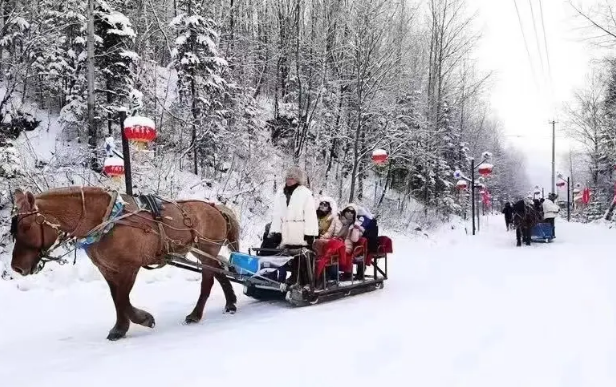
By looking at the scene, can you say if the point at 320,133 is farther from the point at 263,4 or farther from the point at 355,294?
the point at 355,294

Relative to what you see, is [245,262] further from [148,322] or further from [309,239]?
[148,322]

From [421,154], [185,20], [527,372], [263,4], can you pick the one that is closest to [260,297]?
[527,372]

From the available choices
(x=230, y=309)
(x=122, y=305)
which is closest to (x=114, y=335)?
(x=122, y=305)

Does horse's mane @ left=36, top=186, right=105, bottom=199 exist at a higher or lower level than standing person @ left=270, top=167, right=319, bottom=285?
higher

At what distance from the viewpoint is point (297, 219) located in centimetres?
688

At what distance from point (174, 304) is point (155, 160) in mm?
8716

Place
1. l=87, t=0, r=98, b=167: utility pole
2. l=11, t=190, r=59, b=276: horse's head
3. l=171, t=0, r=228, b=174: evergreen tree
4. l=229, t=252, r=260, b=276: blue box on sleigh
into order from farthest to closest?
l=171, t=0, r=228, b=174: evergreen tree
l=87, t=0, r=98, b=167: utility pole
l=229, t=252, r=260, b=276: blue box on sleigh
l=11, t=190, r=59, b=276: horse's head

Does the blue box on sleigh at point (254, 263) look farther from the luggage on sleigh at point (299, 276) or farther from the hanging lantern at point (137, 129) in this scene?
the hanging lantern at point (137, 129)

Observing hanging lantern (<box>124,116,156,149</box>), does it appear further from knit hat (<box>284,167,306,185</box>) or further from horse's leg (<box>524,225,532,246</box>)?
horse's leg (<box>524,225,532,246</box>)

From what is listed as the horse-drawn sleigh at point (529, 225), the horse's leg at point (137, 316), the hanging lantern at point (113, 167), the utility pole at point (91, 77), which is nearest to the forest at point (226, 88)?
the utility pole at point (91, 77)

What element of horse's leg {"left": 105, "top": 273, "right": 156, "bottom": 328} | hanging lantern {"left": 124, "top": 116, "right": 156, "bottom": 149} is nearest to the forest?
hanging lantern {"left": 124, "top": 116, "right": 156, "bottom": 149}

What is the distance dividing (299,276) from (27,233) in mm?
3336

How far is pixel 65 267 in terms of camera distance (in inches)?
315

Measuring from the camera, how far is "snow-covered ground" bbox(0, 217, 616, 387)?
397cm
